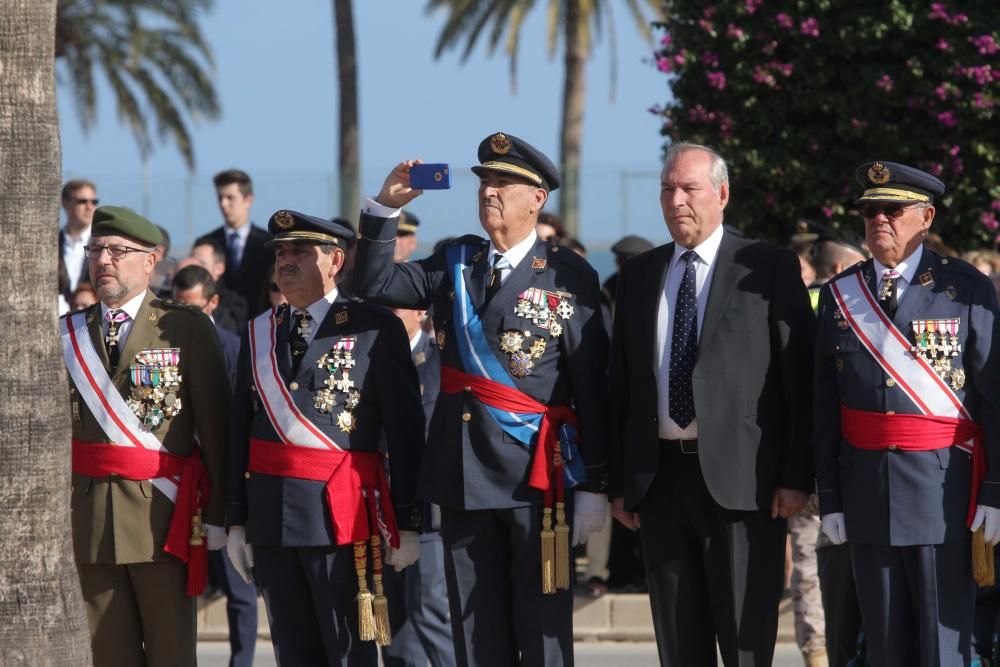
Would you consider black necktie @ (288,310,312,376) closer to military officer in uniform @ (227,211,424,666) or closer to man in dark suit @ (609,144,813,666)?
military officer in uniform @ (227,211,424,666)

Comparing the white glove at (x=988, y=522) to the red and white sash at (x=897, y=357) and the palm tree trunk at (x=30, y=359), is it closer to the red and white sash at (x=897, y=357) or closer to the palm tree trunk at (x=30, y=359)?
the red and white sash at (x=897, y=357)

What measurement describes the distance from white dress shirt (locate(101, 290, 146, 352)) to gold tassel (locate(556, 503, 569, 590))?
178cm

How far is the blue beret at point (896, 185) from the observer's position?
566 cm

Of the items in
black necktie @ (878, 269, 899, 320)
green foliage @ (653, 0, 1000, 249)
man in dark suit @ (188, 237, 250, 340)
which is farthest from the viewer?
green foliage @ (653, 0, 1000, 249)

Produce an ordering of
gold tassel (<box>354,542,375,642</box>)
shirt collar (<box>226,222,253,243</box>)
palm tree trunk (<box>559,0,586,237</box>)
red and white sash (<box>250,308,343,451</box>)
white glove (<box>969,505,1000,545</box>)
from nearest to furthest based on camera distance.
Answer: white glove (<box>969,505,1000,545</box>) → gold tassel (<box>354,542,375,642</box>) → red and white sash (<box>250,308,343,451</box>) → shirt collar (<box>226,222,253,243</box>) → palm tree trunk (<box>559,0,586,237</box>)

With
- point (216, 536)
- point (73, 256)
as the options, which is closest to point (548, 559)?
point (216, 536)

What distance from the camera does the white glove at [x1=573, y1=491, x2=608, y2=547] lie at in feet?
18.7

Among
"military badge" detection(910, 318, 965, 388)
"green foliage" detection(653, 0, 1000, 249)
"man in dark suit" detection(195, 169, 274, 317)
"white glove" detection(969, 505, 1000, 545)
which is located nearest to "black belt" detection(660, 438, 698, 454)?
"military badge" detection(910, 318, 965, 388)

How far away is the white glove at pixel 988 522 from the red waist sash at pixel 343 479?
6.60 feet

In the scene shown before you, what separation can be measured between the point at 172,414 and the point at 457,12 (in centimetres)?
1559

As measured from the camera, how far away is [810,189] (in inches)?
432

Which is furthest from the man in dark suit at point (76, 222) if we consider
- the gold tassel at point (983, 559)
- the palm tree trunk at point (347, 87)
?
the palm tree trunk at point (347, 87)

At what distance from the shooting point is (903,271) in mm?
5672

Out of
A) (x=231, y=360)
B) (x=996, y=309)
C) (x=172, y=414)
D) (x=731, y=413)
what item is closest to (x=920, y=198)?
(x=996, y=309)
